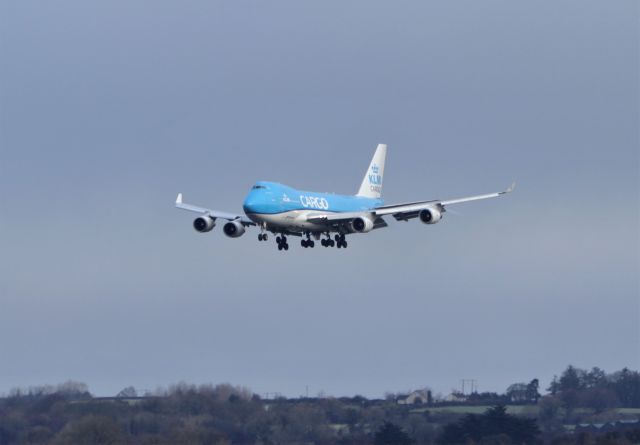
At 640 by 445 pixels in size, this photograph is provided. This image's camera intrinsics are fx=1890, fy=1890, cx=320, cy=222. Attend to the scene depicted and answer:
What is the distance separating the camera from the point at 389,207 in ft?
414

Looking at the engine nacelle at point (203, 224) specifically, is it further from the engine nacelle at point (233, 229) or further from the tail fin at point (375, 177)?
the tail fin at point (375, 177)

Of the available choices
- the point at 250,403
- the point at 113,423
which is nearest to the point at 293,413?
the point at 250,403

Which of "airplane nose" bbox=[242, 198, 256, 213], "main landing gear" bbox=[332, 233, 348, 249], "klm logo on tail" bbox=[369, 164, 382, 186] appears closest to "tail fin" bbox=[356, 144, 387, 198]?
"klm logo on tail" bbox=[369, 164, 382, 186]

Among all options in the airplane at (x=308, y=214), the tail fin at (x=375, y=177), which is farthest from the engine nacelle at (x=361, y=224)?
the tail fin at (x=375, y=177)

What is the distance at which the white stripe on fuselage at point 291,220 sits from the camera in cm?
12200

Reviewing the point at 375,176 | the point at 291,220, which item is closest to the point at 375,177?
the point at 375,176

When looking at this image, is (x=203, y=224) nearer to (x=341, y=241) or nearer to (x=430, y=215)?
(x=341, y=241)

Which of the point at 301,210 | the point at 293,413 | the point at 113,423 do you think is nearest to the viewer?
the point at 113,423

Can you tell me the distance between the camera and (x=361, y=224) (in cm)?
12538

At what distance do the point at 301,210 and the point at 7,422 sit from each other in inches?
933

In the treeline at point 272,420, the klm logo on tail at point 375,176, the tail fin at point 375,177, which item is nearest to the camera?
the treeline at point 272,420

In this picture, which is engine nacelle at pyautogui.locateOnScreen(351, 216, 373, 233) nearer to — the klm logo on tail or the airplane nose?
the airplane nose

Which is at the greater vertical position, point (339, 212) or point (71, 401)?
point (339, 212)

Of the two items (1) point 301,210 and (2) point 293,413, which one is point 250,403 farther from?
(1) point 301,210
